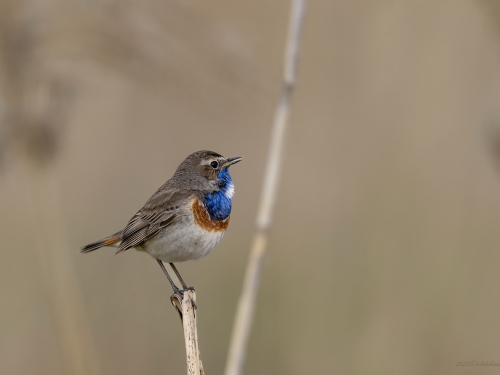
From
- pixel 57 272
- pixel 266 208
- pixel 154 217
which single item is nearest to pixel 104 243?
pixel 154 217

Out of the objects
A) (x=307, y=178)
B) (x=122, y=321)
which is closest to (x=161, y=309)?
(x=122, y=321)

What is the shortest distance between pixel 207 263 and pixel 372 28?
253 centimetres

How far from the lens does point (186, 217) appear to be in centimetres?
458

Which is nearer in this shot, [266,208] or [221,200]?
[266,208]

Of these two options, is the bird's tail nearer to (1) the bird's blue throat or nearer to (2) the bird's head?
(2) the bird's head

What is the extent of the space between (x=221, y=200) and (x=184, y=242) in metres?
0.44

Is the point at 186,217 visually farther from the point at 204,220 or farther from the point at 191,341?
the point at 191,341

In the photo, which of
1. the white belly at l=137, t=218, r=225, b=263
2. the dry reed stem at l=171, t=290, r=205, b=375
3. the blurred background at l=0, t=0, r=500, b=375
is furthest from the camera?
the white belly at l=137, t=218, r=225, b=263

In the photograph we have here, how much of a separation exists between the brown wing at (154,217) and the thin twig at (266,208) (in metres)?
2.41

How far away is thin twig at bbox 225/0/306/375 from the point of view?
2160mm

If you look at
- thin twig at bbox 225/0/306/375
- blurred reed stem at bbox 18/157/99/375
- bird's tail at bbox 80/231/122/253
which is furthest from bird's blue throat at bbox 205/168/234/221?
thin twig at bbox 225/0/306/375

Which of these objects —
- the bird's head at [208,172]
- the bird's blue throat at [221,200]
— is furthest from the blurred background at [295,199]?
the bird's blue throat at [221,200]

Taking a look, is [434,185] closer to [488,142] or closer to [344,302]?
[344,302]

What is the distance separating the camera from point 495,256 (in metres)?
4.85
